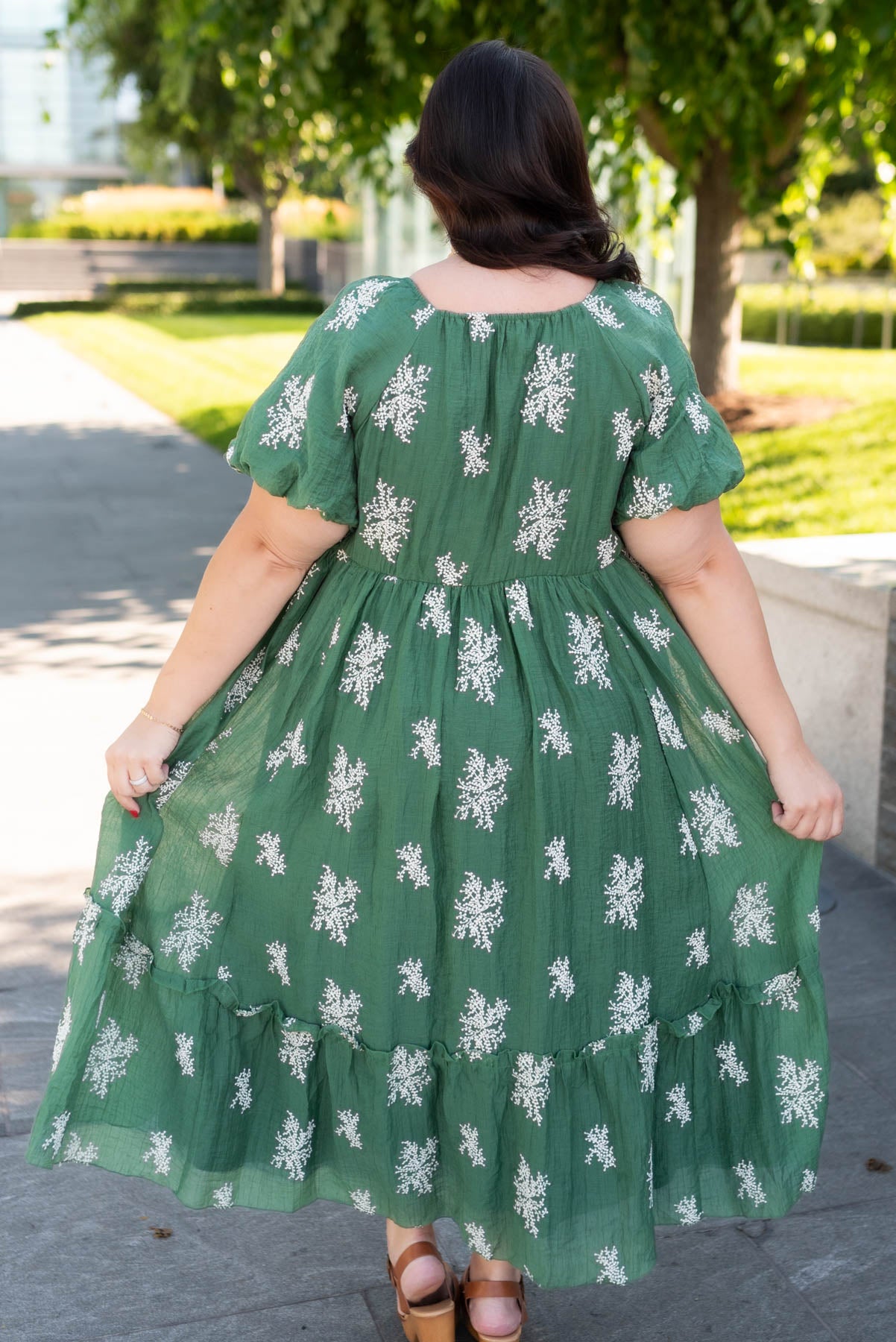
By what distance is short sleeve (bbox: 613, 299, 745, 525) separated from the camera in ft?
5.80

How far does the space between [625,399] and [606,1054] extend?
83 cm

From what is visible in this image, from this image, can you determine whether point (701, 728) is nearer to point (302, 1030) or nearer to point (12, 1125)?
point (302, 1030)

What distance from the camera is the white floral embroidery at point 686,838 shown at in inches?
76.5

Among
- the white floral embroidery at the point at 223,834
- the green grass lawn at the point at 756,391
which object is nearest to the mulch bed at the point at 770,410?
the green grass lawn at the point at 756,391

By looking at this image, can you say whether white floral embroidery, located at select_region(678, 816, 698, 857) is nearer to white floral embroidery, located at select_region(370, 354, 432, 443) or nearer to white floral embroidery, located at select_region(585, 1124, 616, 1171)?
white floral embroidery, located at select_region(585, 1124, 616, 1171)

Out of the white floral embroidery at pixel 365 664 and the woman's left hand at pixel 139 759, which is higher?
the white floral embroidery at pixel 365 664

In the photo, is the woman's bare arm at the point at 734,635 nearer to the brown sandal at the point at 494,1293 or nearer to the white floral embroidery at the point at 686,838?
the white floral embroidery at the point at 686,838

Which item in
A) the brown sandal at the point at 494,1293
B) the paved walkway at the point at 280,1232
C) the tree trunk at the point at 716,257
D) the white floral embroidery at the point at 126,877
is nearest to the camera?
the white floral embroidery at the point at 126,877

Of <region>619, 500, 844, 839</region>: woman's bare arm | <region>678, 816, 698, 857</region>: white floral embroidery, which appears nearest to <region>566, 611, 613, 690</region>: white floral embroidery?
<region>619, 500, 844, 839</region>: woman's bare arm

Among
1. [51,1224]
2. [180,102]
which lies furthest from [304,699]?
[180,102]

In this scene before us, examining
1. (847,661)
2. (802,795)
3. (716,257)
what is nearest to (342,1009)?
(802,795)

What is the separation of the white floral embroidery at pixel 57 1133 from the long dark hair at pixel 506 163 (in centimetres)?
127

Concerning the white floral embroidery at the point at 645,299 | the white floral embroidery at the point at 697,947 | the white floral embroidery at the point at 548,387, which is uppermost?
the white floral embroidery at the point at 645,299

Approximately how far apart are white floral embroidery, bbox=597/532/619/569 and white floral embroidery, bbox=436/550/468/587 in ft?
0.61
